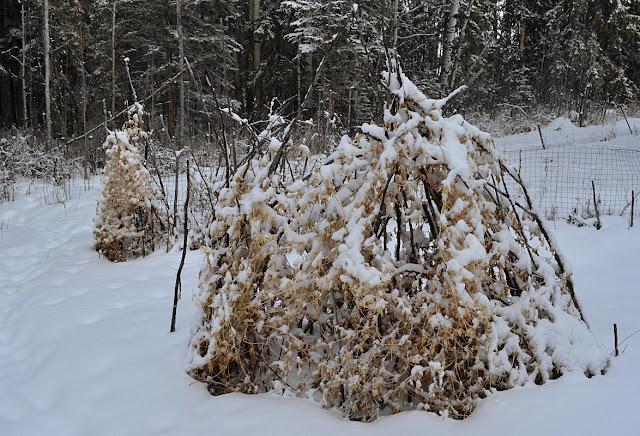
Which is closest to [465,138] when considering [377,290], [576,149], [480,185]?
[480,185]

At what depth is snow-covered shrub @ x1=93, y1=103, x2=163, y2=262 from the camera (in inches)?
165

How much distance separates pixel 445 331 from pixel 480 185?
0.55 metres

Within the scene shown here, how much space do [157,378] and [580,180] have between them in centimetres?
721

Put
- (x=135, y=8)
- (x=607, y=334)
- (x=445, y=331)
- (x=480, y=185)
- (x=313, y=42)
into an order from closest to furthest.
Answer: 1. (x=445, y=331)
2. (x=480, y=185)
3. (x=607, y=334)
4. (x=313, y=42)
5. (x=135, y=8)

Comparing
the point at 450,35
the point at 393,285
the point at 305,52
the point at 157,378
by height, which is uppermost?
the point at 450,35

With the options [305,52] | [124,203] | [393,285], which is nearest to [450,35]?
[305,52]

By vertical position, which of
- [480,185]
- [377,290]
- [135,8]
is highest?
[135,8]

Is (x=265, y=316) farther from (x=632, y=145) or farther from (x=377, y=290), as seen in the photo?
(x=632, y=145)

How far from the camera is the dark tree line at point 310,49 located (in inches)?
474

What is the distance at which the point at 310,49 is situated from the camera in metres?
11.4

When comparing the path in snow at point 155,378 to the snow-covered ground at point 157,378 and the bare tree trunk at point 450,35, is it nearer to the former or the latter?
the snow-covered ground at point 157,378

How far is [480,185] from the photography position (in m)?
1.66

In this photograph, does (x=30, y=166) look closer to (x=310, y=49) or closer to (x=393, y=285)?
(x=310, y=49)

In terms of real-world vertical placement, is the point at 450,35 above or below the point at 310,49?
above
